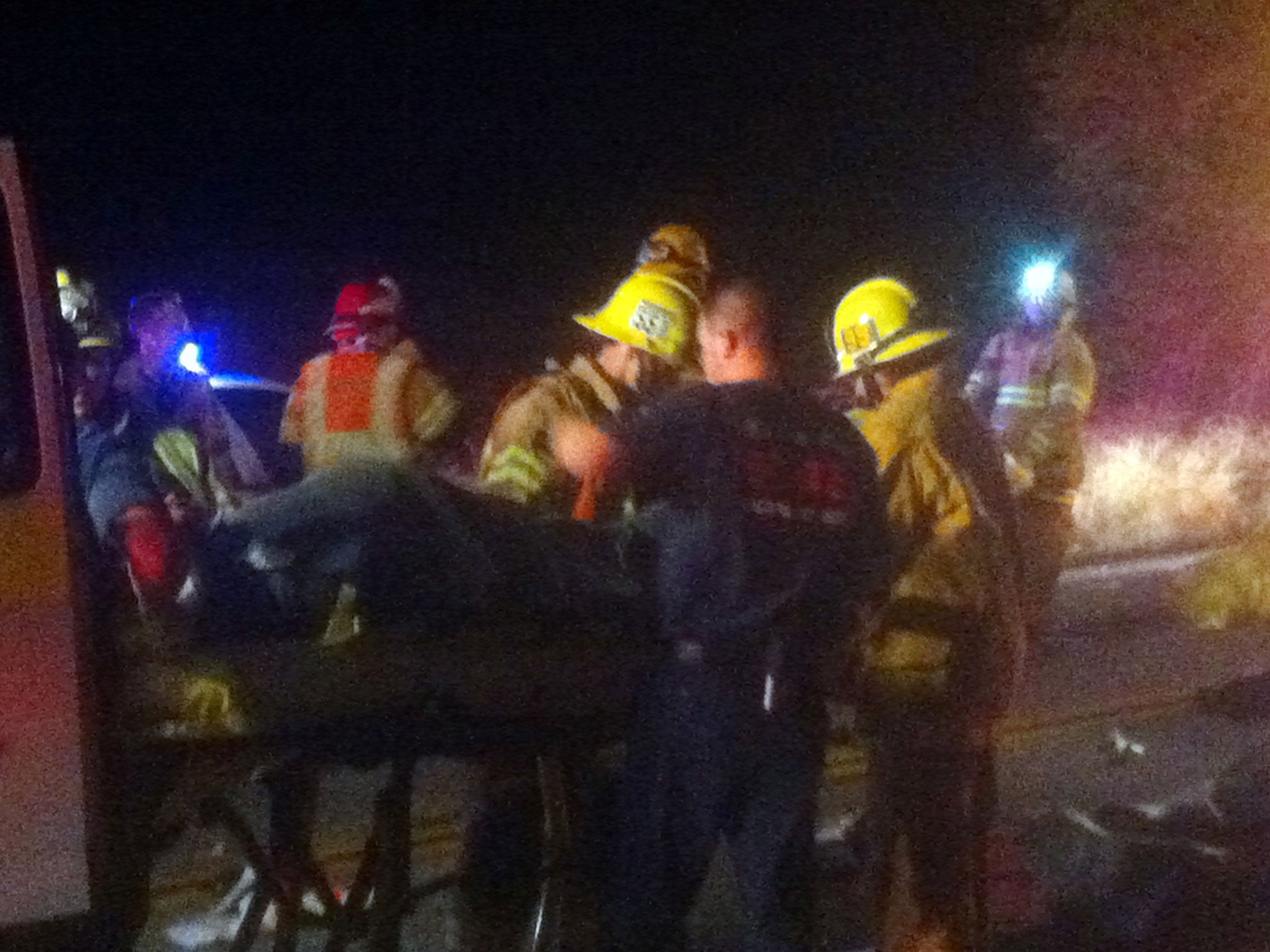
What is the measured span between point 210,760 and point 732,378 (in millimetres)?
1469

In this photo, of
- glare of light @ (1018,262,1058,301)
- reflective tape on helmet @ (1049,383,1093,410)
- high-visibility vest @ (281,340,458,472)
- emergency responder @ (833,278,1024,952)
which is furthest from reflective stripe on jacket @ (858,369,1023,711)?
glare of light @ (1018,262,1058,301)

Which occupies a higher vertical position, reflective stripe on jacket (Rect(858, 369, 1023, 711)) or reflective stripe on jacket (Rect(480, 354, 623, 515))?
reflective stripe on jacket (Rect(480, 354, 623, 515))

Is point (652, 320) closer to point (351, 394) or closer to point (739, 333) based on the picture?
point (739, 333)

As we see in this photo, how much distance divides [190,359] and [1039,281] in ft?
12.0

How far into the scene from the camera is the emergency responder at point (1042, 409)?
531cm

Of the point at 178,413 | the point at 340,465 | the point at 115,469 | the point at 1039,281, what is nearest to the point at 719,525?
the point at 340,465

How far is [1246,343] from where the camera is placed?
12.1 m

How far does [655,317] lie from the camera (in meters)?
3.30

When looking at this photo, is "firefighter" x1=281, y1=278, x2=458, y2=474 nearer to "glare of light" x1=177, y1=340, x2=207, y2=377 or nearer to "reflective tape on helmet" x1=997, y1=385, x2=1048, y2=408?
"glare of light" x1=177, y1=340, x2=207, y2=377

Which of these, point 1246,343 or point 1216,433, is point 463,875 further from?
point 1246,343

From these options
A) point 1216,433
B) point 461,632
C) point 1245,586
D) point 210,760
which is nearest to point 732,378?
point 461,632

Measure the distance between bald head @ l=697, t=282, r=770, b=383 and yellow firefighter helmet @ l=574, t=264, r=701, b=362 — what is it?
157 millimetres

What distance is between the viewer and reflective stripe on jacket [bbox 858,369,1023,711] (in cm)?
350

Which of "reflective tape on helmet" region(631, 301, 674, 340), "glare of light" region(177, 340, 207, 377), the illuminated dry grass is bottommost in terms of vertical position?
the illuminated dry grass
